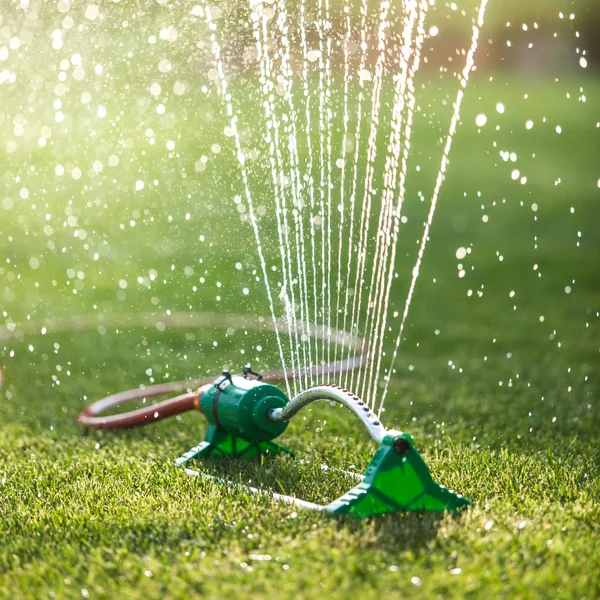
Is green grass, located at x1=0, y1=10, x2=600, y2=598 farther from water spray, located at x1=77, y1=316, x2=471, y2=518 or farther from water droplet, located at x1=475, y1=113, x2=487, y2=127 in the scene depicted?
water droplet, located at x1=475, y1=113, x2=487, y2=127

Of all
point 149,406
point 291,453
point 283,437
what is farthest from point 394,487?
point 149,406

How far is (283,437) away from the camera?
4.12 metres

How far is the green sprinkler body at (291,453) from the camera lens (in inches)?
113

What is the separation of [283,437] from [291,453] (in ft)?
1.42

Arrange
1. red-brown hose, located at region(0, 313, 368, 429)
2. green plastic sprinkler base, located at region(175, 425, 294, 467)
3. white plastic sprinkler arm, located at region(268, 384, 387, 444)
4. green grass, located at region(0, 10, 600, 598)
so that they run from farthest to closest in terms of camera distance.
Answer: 1. red-brown hose, located at region(0, 313, 368, 429)
2. green plastic sprinkler base, located at region(175, 425, 294, 467)
3. white plastic sprinkler arm, located at region(268, 384, 387, 444)
4. green grass, located at region(0, 10, 600, 598)

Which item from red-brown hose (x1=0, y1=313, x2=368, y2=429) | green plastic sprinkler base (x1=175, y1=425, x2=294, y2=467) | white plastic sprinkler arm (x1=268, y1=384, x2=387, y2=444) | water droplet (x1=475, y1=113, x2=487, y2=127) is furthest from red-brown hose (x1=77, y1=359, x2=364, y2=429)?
water droplet (x1=475, y1=113, x2=487, y2=127)

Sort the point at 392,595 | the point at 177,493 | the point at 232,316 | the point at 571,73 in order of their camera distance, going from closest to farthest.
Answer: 1. the point at 392,595
2. the point at 177,493
3. the point at 232,316
4. the point at 571,73

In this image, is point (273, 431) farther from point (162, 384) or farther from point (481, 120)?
point (481, 120)

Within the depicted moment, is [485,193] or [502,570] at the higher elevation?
[502,570]

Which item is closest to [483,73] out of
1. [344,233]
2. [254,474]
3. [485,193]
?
[485,193]

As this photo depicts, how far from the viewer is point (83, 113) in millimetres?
11883

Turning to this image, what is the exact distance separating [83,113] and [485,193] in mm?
5410

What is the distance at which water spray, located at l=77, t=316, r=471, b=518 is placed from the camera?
287cm

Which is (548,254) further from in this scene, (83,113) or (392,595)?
(392,595)
